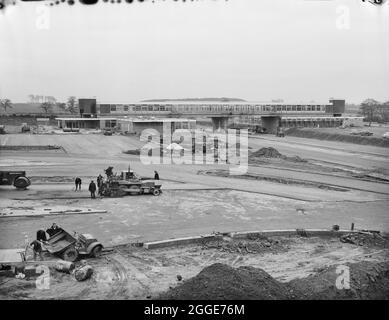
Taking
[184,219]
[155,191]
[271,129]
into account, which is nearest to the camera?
[184,219]

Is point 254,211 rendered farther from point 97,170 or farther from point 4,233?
point 97,170

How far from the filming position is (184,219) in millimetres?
23859

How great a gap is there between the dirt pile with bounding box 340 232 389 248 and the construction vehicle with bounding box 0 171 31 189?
21.3 metres

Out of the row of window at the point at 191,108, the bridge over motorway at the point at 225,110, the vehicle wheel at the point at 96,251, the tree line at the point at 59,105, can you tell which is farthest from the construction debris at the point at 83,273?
the tree line at the point at 59,105

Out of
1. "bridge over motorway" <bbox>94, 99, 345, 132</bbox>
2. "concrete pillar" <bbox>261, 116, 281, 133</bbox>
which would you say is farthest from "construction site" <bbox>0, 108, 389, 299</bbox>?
"concrete pillar" <bbox>261, 116, 281, 133</bbox>

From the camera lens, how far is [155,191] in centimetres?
2988

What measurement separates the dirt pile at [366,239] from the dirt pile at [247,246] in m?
3.49

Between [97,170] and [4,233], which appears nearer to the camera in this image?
[4,233]

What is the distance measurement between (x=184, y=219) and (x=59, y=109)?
158 metres

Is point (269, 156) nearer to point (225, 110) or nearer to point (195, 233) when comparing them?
point (195, 233)

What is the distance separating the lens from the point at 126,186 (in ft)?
96.8
